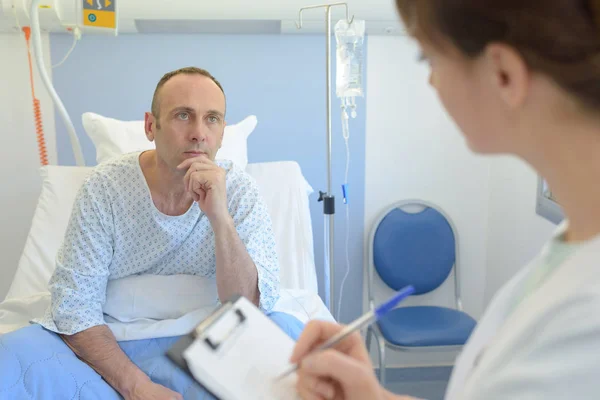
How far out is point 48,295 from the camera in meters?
2.00

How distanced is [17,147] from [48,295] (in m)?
0.96

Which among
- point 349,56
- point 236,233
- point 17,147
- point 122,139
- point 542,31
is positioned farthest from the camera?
point 17,147

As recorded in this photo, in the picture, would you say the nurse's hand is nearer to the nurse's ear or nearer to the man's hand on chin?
the nurse's ear

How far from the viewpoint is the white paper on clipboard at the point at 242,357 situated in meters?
0.77

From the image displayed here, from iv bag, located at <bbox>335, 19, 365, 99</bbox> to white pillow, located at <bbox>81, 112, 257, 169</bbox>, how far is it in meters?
0.52

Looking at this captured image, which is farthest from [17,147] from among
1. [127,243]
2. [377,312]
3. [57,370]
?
[377,312]

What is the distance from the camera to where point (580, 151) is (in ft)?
1.78

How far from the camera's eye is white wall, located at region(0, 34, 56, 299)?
8.50 feet

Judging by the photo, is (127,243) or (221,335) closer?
(221,335)

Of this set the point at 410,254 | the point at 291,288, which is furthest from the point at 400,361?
the point at 291,288

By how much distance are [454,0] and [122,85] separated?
2.35 m

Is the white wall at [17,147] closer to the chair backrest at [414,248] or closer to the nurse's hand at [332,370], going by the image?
the chair backrest at [414,248]

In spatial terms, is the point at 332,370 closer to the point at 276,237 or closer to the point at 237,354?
the point at 237,354

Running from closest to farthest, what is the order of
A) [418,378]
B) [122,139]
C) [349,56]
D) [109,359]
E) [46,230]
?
[109,359] → [349,56] → [46,230] → [122,139] → [418,378]
